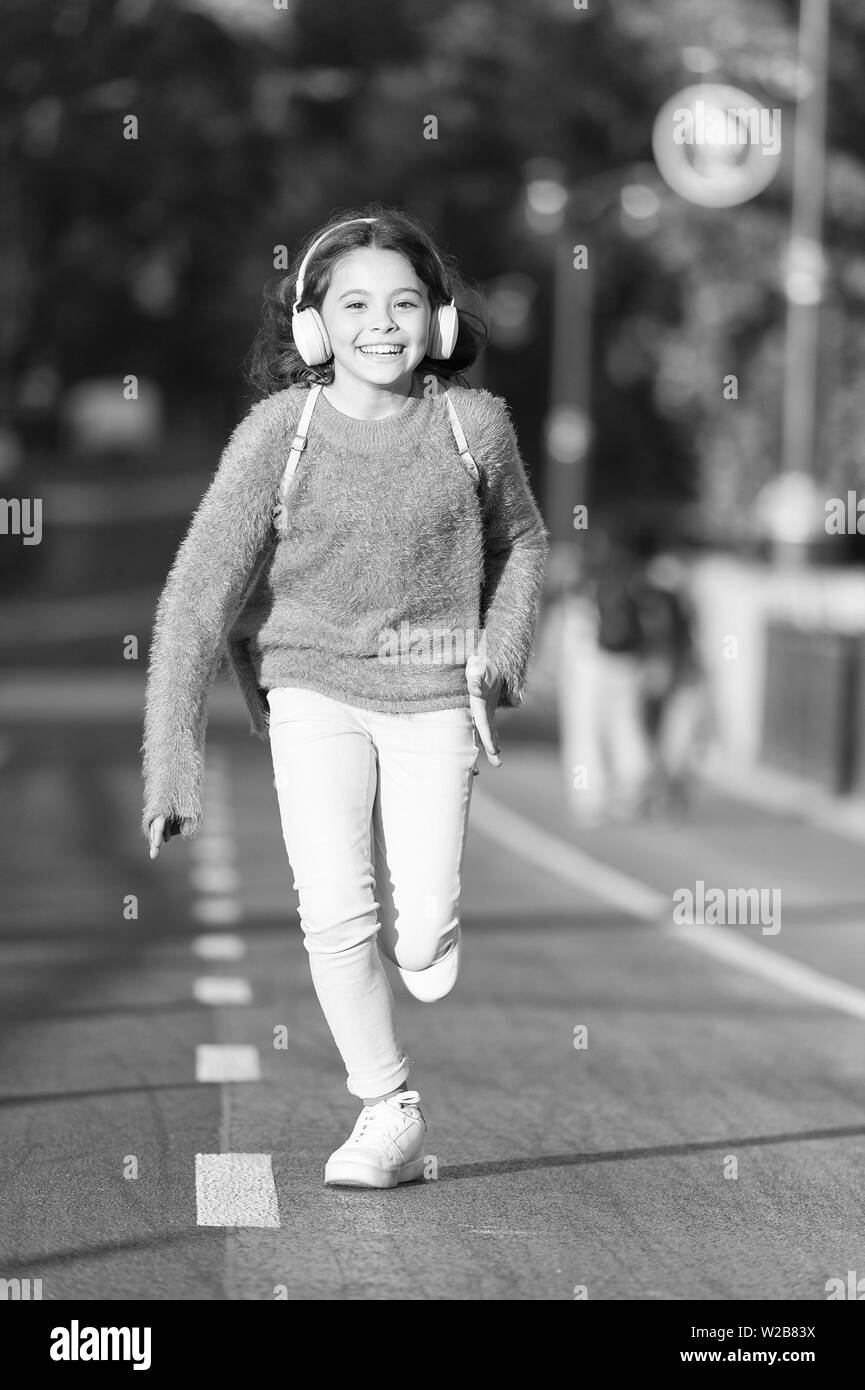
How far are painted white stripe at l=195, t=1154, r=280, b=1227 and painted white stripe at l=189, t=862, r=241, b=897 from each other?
6.14 metres

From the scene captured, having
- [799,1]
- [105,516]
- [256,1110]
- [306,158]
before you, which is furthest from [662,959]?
[105,516]

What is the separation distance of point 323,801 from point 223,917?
19.6 feet

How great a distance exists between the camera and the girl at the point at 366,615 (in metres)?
5.39

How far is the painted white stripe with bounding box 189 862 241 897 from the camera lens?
12.5 meters

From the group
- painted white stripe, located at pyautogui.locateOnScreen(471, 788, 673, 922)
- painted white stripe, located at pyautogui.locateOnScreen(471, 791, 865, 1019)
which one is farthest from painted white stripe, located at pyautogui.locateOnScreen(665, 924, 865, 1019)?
painted white stripe, located at pyautogui.locateOnScreen(471, 788, 673, 922)

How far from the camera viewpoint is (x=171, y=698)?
541 cm

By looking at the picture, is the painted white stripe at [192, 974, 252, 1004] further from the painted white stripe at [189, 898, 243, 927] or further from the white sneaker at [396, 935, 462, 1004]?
the white sneaker at [396, 935, 462, 1004]

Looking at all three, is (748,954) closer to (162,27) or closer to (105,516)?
(162,27)

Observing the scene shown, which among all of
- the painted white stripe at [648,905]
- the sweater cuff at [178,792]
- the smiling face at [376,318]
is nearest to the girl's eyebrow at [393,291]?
the smiling face at [376,318]

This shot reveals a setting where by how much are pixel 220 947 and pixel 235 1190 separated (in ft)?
15.3

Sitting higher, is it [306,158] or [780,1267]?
[306,158]

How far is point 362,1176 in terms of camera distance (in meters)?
A: 5.64

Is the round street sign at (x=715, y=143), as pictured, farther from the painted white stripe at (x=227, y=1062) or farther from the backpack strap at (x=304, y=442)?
the backpack strap at (x=304, y=442)

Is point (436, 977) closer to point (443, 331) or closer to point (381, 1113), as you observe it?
point (381, 1113)
